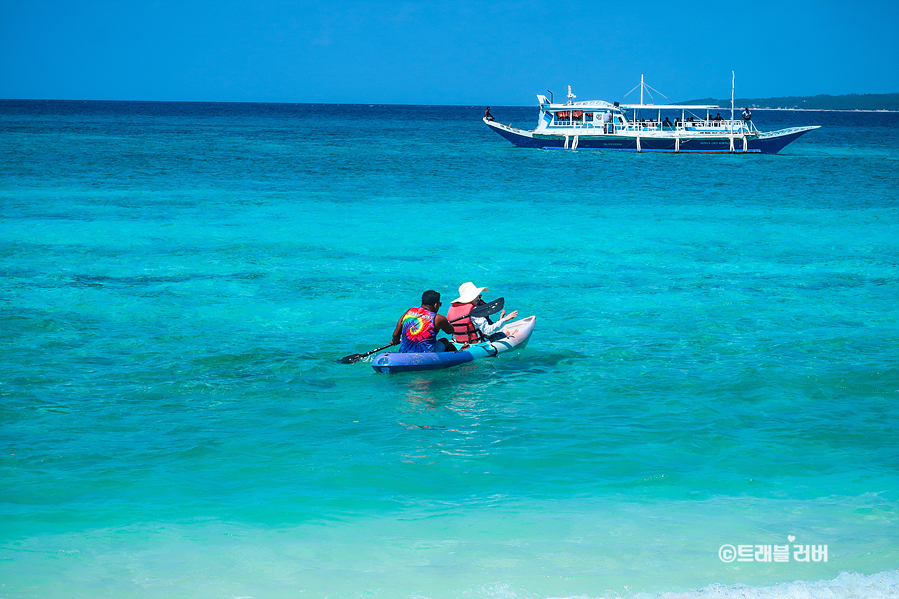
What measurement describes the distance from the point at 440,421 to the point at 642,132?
156 feet

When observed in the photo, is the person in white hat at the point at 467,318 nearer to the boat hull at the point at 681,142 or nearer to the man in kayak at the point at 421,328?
the man in kayak at the point at 421,328

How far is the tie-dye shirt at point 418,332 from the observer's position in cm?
980

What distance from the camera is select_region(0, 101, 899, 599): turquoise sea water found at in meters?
5.82

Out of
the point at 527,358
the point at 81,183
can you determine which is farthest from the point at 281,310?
the point at 81,183

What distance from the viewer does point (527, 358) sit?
36.1 feet

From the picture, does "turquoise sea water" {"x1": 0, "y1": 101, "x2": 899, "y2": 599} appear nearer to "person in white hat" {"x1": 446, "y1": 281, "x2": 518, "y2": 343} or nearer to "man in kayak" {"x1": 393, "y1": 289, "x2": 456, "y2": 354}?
"man in kayak" {"x1": 393, "y1": 289, "x2": 456, "y2": 354}

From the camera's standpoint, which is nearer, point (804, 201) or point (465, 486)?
point (465, 486)

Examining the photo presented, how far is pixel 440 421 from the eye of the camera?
28.6 ft

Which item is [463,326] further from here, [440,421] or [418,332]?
[440,421]

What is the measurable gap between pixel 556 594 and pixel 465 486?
6.41 ft

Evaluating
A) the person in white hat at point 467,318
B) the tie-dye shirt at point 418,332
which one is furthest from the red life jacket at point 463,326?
the tie-dye shirt at point 418,332

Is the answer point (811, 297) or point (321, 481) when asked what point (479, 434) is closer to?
point (321, 481)

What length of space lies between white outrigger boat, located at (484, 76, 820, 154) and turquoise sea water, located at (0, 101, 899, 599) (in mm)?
32374

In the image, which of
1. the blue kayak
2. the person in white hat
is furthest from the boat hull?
the person in white hat
